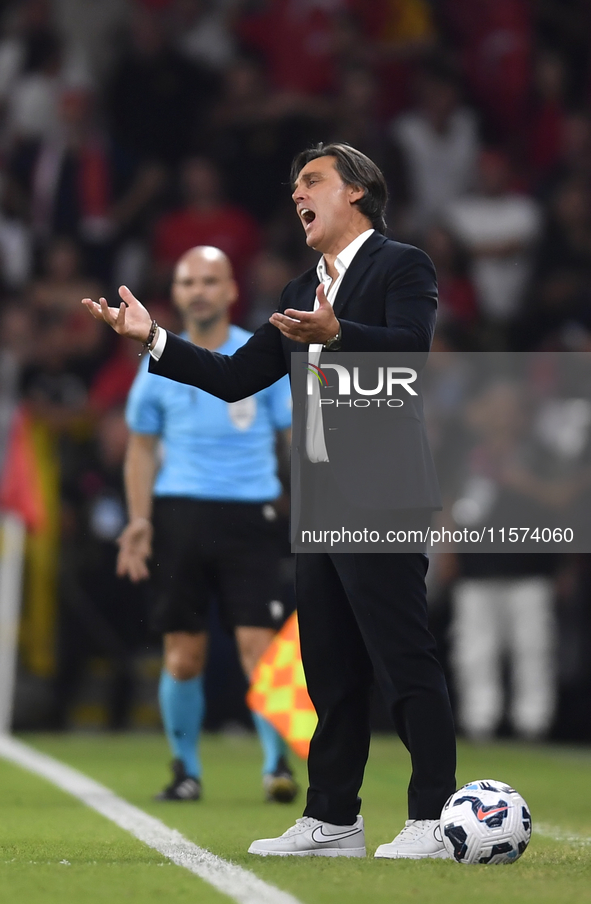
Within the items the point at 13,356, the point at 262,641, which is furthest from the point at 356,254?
the point at 13,356

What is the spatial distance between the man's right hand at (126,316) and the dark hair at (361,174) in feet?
2.16

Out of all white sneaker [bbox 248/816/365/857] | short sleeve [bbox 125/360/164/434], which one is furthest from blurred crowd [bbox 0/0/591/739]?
white sneaker [bbox 248/816/365/857]

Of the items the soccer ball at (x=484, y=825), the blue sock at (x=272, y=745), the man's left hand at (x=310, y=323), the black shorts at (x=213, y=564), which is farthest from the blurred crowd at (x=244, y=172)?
the man's left hand at (x=310, y=323)

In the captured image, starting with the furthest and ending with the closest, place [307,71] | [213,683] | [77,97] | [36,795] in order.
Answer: [307,71] → [77,97] → [213,683] → [36,795]

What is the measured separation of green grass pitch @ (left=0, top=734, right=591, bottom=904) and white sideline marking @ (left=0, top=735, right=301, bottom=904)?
5 centimetres

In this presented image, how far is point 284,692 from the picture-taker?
6719mm

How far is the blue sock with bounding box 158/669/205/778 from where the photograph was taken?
6.76 metres

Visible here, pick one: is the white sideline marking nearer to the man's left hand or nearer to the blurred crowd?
the man's left hand

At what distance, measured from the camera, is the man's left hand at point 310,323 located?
4078 millimetres

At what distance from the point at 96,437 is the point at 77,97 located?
3289mm

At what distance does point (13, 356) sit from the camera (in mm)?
11133

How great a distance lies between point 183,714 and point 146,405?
1335 millimetres

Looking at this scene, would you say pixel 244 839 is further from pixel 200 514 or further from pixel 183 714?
pixel 200 514

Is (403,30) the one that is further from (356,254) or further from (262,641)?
(356,254)
